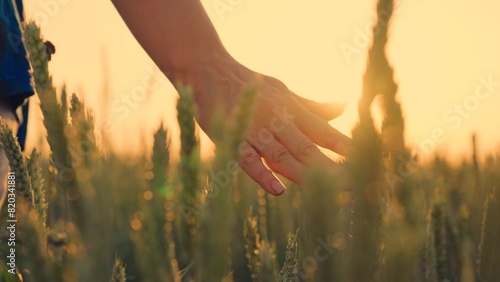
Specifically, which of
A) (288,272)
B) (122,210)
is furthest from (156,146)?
(122,210)

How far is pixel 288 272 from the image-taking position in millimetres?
980

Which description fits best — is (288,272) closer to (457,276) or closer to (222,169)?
(222,169)

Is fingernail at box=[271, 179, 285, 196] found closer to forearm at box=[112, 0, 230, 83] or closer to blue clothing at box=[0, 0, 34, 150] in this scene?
forearm at box=[112, 0, 230, 83]

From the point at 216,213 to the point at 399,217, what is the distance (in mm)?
190

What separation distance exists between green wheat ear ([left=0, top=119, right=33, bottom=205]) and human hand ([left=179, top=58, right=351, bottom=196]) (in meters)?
0.72

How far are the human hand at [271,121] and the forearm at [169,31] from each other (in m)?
0.06

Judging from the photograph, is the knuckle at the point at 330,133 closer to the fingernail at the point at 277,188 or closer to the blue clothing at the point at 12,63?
the fingernail at the point at 277,188

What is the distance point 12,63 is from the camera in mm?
1904

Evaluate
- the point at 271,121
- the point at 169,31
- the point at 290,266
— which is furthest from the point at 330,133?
the point at 290,266

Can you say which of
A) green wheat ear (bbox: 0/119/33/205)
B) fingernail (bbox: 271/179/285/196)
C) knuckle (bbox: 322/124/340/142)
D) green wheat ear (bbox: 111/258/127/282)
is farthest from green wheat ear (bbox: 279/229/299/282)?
knuckle (bbox: 322/124/340/142)

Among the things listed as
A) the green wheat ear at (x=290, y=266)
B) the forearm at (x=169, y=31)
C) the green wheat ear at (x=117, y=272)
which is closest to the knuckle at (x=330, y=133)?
the forearm at (x=169, y=31)

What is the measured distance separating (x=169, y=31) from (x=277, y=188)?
0.53 meters

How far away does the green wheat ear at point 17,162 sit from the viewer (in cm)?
90

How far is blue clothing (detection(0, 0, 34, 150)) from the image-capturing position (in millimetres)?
1843
